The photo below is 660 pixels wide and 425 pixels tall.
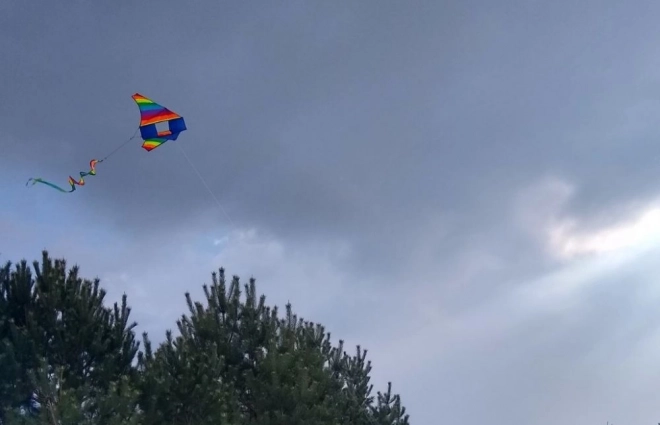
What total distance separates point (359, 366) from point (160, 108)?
17492 millimetres

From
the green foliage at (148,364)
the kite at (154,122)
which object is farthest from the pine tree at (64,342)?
the kite at (154,122)

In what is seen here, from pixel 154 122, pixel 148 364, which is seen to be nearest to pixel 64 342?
pixel 148 364

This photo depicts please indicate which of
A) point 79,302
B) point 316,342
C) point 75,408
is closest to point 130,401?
point 75,408

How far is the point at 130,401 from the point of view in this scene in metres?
19.9

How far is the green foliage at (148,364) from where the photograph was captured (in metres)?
19.8

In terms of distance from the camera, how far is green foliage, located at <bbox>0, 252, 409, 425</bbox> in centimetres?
1981

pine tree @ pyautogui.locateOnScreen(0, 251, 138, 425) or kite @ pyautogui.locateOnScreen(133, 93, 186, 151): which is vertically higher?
kite @ pyautogui.locateOnScreen(133, 93, 186, 151)

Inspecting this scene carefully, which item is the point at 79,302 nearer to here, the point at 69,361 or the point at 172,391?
the point at 69,361

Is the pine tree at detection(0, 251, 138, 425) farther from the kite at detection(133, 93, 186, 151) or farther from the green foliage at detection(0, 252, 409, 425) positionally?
the kite at detection(133, 93, 186, 151)

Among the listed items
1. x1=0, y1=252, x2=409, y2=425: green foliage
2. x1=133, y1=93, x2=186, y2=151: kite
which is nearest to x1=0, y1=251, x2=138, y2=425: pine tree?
x1=0, y1=252, x2=409, y2=425: green foliage

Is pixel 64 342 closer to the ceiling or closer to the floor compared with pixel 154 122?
closer to the floor

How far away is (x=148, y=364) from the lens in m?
23.0

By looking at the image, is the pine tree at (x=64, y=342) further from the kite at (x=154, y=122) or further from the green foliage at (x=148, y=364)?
the kite at (x=154, y=122)

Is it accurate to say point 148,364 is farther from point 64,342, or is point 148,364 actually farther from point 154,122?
point 154,122
